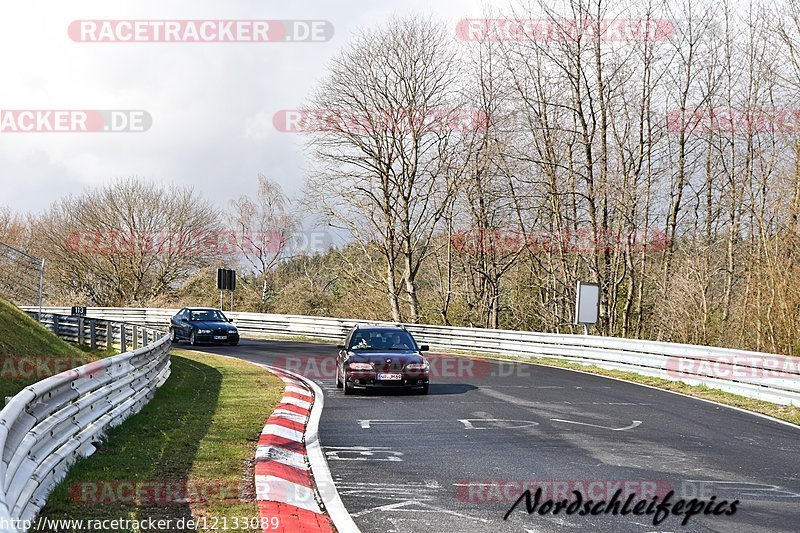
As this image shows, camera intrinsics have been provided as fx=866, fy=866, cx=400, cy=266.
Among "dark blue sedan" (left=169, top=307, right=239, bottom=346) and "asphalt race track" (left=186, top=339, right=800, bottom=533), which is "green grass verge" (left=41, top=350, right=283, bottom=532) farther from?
"dark blue sedan" (left=169, top=307, right=239, bottom=346)

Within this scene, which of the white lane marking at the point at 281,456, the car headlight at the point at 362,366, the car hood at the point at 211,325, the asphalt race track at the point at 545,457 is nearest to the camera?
the asphalt race track at the point at 545,457

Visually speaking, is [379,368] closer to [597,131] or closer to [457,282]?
[597,131]

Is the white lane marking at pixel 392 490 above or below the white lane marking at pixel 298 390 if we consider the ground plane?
above

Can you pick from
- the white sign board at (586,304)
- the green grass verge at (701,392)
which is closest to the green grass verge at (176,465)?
the green grass verge at (701,392)

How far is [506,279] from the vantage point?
4494 cm

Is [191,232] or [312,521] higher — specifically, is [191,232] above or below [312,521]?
above

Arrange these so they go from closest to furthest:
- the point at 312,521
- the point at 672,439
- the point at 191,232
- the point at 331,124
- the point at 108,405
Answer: the point at 312,521
the point at 108,405
the point at 672,439
the point at 331,124
the point at 191,232

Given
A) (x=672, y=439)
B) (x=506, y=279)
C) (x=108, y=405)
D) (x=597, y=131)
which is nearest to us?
(x=108, y=405)

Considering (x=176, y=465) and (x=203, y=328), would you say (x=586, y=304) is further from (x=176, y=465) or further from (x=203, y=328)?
(x=176, y=465)

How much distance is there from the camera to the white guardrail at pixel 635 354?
16.5 m

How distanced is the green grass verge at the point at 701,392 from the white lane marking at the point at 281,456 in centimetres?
851

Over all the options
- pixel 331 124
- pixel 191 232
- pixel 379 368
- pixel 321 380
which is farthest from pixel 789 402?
pixel 191 232

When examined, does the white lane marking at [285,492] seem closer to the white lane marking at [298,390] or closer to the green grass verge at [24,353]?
the green grass verge at [24,353]

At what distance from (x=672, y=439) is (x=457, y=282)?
36013mm
